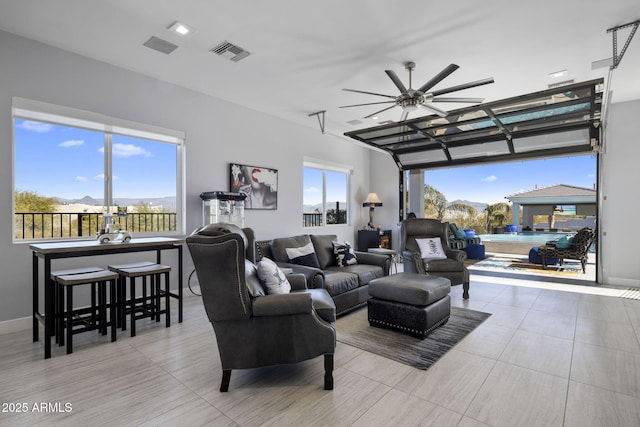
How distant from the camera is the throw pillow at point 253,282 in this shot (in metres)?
2.12

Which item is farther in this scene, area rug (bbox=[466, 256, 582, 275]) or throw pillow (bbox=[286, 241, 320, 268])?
area rug (bbox=[466, 256, 582, 275])

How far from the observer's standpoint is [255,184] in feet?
17.4

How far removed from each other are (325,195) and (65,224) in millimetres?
4636

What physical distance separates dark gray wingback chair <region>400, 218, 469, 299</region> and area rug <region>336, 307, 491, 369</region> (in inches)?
34.8

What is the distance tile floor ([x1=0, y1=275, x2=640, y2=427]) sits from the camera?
71.3 inches

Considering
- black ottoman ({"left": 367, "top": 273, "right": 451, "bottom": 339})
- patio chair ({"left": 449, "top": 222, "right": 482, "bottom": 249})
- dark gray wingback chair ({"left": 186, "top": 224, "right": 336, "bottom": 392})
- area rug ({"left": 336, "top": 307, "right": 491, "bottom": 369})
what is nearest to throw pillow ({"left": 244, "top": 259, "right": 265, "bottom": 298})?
dark gray wingback chair ({"left": 186, "top": 224, "right": 336, "bottom": 392})

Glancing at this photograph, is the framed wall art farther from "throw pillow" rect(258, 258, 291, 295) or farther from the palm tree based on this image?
the palm tree

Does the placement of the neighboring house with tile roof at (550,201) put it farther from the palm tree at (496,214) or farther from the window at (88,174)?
the window at (88,174)

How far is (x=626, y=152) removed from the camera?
5.03 metres

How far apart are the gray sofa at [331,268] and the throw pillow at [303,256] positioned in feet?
0.04

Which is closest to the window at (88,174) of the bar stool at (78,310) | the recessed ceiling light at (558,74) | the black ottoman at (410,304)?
the bar stool at (78,310)

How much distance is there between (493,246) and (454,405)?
840 centimetres


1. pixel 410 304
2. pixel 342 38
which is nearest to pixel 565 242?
pixel 410 304

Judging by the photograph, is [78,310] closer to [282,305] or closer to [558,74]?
[282,305]
